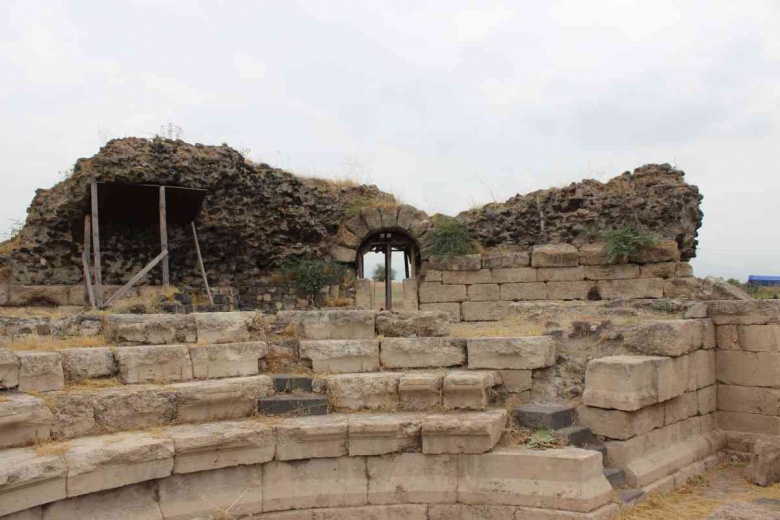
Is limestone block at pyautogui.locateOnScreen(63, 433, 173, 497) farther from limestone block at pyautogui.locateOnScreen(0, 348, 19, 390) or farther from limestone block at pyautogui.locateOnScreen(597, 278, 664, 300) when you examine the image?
limestone block at pyautogui.locateOnScreen(597, 278, 664, 300)

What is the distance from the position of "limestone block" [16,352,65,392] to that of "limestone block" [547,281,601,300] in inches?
381

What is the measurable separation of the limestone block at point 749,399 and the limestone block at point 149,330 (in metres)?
6.24

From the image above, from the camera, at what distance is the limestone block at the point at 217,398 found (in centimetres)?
544

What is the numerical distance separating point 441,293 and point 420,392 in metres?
7.53

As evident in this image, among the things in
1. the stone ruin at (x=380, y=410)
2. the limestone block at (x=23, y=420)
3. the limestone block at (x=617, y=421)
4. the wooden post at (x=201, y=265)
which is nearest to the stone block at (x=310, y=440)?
the stone ruin at (x=380, y=410)

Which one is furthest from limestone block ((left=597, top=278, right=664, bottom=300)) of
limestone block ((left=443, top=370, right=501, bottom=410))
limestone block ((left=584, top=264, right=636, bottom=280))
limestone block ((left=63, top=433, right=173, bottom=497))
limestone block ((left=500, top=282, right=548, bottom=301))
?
limestone block ((left=63, top=433, right=173, bottom=497))

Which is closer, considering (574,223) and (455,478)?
(455,478)

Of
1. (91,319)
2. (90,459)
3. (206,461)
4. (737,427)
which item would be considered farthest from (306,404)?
(737,427)

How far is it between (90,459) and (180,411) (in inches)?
39.5

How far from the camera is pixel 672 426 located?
6.71 metres

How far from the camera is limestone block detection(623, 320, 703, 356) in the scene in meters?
6.62

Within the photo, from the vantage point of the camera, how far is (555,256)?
1283 cm

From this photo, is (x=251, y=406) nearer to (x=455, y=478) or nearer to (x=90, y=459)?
(x=90, y=459)

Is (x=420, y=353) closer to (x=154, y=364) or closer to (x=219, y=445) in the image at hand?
(x=219, y=445)
